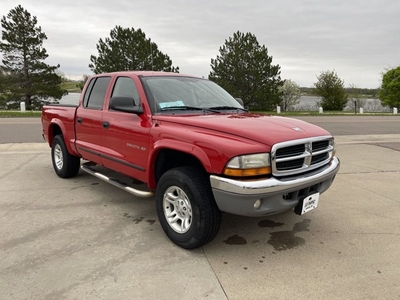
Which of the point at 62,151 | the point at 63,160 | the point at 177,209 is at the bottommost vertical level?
the point at 177,209

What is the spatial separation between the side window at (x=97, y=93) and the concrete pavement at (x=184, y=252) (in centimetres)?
134

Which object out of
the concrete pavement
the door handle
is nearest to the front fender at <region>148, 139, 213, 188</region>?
the concrete pavement

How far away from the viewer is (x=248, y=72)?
35.3 m

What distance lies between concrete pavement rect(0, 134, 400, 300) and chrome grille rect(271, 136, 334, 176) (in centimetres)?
84

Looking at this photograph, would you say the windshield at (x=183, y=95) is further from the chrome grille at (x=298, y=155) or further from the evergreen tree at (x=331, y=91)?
the evergreen tree at (x=331, y=91)

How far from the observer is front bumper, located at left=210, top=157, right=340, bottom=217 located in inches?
110

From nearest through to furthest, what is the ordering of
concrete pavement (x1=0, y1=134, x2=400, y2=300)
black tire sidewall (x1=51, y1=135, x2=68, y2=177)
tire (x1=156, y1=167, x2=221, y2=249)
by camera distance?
concrete pavement (x1=0, y1=134, x2=400, y2=300) → tire (x1=156, y1=167, x2=221, y2=249) → black tire sidewall (x1=51, y1=135, x2=68, y2=177)

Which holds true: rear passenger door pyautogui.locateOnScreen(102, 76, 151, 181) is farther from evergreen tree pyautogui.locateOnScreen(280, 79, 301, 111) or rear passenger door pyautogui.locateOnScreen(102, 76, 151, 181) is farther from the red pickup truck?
evergreen tree pyautogui.locateOnScreen(280, 79, 301, 111)

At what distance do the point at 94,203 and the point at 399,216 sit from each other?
4.04m

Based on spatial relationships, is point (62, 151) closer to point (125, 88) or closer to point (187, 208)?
point (125, 88)

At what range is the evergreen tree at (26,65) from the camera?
32.9 m

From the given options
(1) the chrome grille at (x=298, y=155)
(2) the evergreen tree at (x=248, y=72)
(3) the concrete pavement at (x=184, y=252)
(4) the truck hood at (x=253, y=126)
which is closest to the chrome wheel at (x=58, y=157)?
(3) the concrete pavement at (x=184, y=252)

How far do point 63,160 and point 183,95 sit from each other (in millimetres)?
2810

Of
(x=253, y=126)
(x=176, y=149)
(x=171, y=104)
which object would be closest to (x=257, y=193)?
(x=253, y=126)
